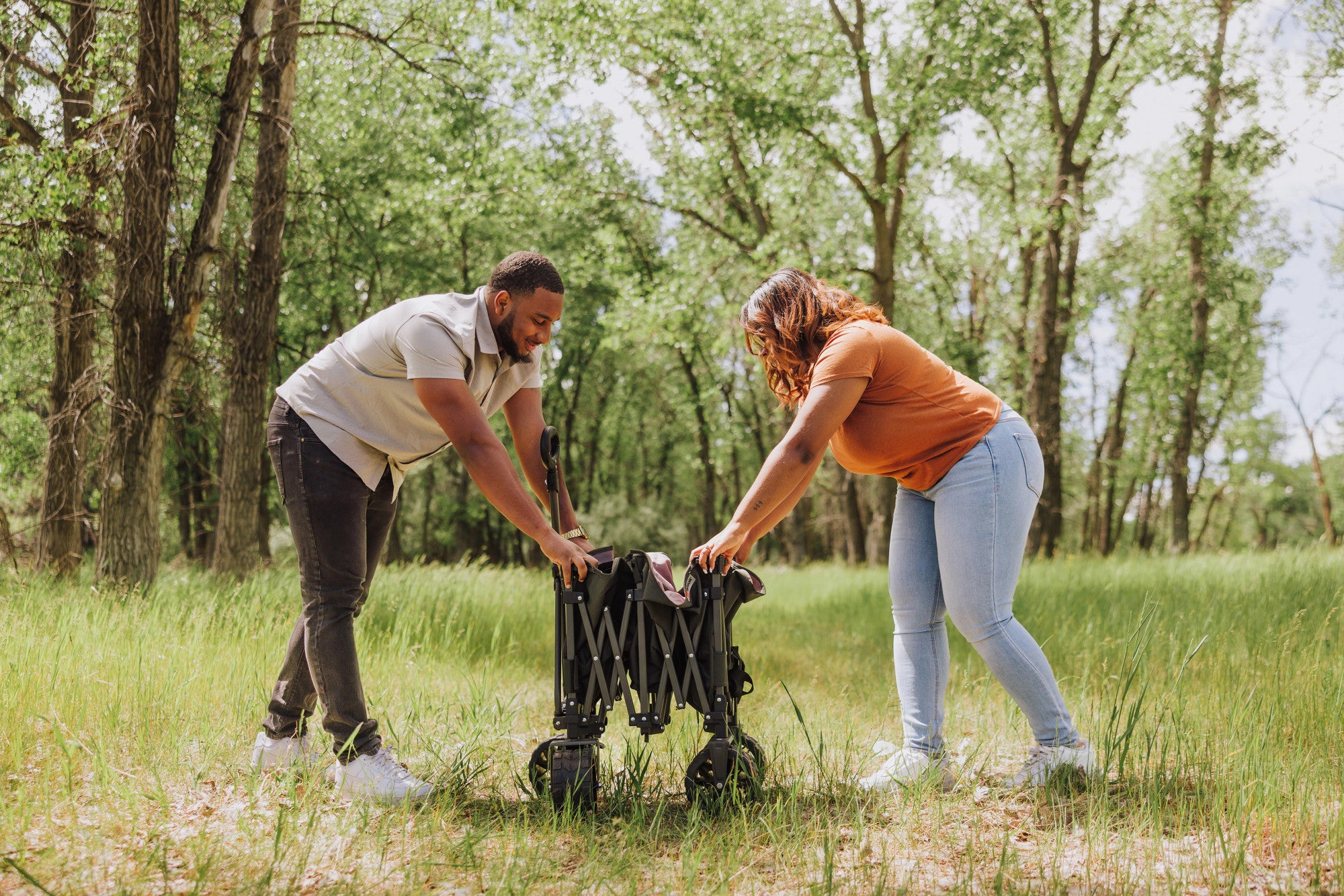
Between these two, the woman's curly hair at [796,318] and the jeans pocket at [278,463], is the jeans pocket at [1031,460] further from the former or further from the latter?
the jeans pocket at [278,463]

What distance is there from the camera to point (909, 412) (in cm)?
320

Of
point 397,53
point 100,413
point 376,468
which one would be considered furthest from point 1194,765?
point 100,413

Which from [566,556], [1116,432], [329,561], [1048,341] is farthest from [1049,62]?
[1116,432]

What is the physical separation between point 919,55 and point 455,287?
11409 millimetres

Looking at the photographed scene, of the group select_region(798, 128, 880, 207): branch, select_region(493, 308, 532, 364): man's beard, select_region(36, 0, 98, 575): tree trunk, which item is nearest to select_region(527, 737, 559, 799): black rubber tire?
select_region(493, 308, 532, 364): man's beard

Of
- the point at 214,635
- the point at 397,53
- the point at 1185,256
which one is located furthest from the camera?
the point at 1185,256

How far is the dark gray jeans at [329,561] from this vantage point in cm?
319

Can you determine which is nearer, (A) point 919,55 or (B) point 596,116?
(A) point 919,55

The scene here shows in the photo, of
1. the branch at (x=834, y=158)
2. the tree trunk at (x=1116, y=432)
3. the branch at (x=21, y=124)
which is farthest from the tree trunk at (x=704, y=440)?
the branch at (x=21, y=124)

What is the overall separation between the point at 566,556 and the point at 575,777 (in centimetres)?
73

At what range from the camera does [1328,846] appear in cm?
250

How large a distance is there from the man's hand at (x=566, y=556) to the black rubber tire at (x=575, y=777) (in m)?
0.59

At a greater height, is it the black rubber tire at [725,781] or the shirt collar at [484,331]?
the shirt collar at [484,331]

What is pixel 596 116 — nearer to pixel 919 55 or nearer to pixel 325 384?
pixel 919 55
